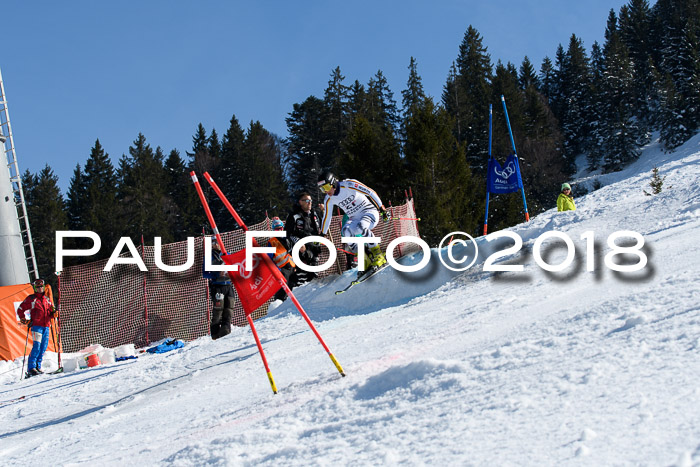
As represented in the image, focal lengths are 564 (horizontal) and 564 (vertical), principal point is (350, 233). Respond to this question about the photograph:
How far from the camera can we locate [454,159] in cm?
3222

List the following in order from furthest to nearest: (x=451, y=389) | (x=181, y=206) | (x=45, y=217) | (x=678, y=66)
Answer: (x=678, y=66) < (x=181, y=206) < (x=45, y=217) < (x=451, y=389)

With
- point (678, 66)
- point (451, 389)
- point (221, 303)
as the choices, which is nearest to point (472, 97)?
point (678, 66)

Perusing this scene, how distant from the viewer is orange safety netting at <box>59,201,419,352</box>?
49.4ft

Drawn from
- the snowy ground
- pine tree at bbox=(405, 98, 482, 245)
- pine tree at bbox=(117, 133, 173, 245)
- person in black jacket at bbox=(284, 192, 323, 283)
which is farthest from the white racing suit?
pine tree at bbox=(117, 133, 173, 245)

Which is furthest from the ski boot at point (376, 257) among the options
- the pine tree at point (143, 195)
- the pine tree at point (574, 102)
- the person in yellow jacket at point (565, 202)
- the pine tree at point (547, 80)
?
the pine tree at point (547, 80)

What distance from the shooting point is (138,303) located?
49.9 ft

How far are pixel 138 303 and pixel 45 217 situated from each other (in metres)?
47.5

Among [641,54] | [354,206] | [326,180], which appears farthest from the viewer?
[641,54]

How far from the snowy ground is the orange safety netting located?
234 inches

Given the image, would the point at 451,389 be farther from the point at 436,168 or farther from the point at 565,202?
the point at 436,168

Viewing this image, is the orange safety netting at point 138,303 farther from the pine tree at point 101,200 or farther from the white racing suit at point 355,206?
the pine tree at point 101,200

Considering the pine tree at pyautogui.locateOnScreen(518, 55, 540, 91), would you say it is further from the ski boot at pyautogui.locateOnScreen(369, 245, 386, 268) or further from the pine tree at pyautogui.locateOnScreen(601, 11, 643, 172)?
the ski boot at pyautogui.locateOnScreen(369, 245, 386, 268)

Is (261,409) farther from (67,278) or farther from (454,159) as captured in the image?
(454,159)

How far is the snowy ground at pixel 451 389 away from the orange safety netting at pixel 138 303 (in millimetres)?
5956
